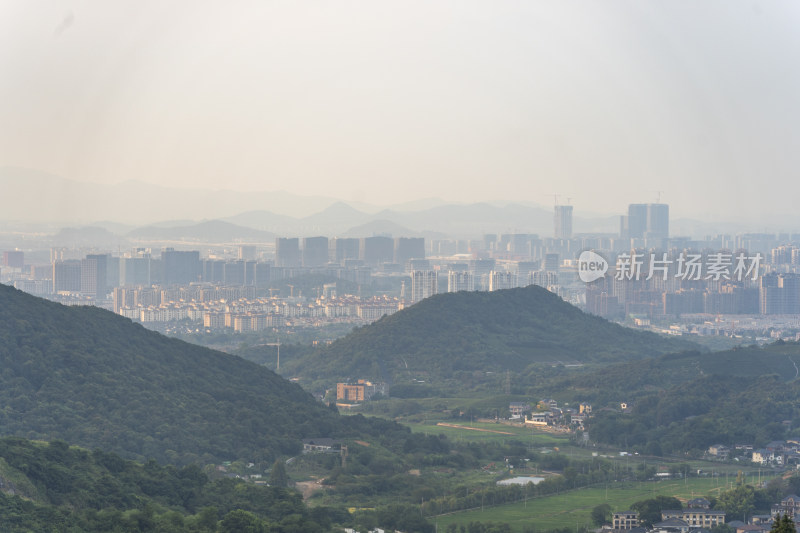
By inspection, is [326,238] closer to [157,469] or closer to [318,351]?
[318,351]

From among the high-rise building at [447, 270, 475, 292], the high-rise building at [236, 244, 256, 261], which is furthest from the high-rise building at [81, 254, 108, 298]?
the high-rise building at [236, 244, 256, 261]

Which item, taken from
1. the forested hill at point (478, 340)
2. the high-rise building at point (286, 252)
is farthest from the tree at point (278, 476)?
the high-rise building at point (286, 252)

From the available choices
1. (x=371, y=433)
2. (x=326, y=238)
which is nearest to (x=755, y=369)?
(x=371, y=433)

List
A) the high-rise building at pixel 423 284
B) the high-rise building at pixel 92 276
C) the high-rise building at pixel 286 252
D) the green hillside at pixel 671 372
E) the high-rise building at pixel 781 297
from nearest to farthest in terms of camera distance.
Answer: the green hillside at pixel 671 372
the high-rise building at pixel 781 297
the high-rise building at pixel 423 284
the high-rise building at pixel 92 276
the high-rise building at pixel 286 252

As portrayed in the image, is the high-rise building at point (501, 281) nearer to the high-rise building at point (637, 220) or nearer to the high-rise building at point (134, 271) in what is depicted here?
the high-rise building at point (637, 220)

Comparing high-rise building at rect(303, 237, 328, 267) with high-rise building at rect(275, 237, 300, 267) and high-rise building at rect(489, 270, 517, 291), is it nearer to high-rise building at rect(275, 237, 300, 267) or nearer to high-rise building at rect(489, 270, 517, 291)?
high-rise building at rect(275, 237, 300, 267)

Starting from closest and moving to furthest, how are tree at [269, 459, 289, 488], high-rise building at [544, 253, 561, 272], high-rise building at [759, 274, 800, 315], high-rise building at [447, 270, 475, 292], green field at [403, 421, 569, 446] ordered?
tree at [269, 459, 289, 488] < green field at [403, 421, 569, 446] < high-rise building at [759, 274, 800, 315] < high-rise building at [447, 270, 475, 292] < high-rise building at [544, 253, 561, 272]

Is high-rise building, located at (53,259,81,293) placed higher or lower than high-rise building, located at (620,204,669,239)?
lower

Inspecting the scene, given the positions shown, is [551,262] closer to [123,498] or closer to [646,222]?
[646,222]
